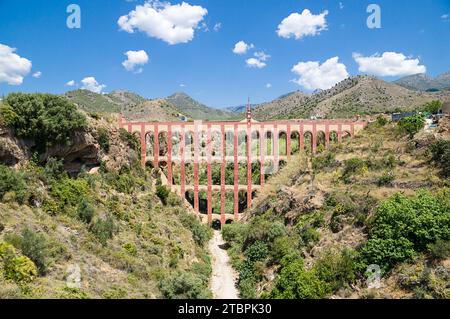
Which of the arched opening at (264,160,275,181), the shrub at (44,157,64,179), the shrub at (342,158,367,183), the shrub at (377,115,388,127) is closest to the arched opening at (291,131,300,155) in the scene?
the arched opening at (264,160,275,181)

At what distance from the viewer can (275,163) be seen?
50.8 metres

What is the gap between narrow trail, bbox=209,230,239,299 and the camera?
28.8 meters

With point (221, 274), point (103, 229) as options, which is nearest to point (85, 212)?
point (103, 229)

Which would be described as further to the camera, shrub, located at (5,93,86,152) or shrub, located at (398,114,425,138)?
shrub, located at (398,114,425,138)

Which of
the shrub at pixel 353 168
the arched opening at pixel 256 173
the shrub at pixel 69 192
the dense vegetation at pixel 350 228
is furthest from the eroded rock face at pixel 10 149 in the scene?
the arched opening at pixel 256 173

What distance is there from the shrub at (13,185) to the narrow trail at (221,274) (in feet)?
51.9

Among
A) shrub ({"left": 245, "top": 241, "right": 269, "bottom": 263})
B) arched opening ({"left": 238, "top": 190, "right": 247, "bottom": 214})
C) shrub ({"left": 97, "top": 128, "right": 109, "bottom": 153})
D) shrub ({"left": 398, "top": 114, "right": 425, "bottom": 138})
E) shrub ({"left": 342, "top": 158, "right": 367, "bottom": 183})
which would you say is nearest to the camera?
shrub ({"left": 245, "top": 241, "right": 269, "bottom": 263})

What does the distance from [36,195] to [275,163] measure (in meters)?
32.4

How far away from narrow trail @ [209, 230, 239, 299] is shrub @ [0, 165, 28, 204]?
51.9ft

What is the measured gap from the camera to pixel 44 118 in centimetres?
3083

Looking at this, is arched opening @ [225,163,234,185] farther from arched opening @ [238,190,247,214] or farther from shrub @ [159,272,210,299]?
shrub @ [159,272,210,299]

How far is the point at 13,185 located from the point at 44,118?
26.1ft

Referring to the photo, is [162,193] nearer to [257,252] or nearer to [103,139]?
[103,139]

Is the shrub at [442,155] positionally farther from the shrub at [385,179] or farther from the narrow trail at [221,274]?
the narrow trail at [221,274]
